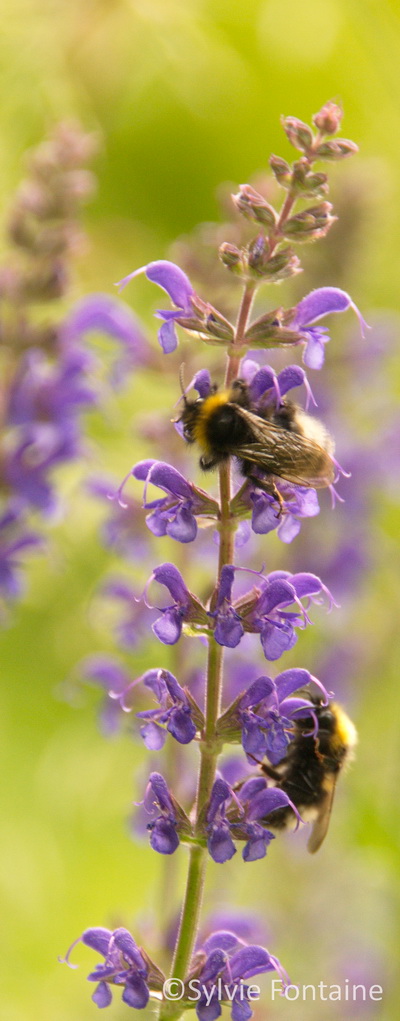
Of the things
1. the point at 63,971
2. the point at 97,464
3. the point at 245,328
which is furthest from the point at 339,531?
the point at 245,328

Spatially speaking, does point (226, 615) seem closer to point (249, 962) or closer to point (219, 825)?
point (219, 825)

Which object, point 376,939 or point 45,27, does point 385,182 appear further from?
point 376,939

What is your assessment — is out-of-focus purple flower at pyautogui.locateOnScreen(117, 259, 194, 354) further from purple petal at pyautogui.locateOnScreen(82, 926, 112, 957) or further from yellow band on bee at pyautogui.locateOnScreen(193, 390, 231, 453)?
purple petal at pyautogui.locateOnScreen(82, 926, 112, 957)

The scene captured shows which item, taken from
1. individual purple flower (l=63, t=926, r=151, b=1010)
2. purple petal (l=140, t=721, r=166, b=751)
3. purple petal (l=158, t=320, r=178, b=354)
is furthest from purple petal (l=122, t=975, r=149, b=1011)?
purple petal (l=158, t=320, r=178, b=354)

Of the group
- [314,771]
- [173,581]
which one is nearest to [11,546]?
[314,771]

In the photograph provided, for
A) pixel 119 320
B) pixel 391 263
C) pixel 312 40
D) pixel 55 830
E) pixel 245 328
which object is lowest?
pixel 55 830

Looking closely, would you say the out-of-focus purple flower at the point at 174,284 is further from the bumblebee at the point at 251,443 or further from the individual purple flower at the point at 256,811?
the individual purple flower at the point at 256,811
